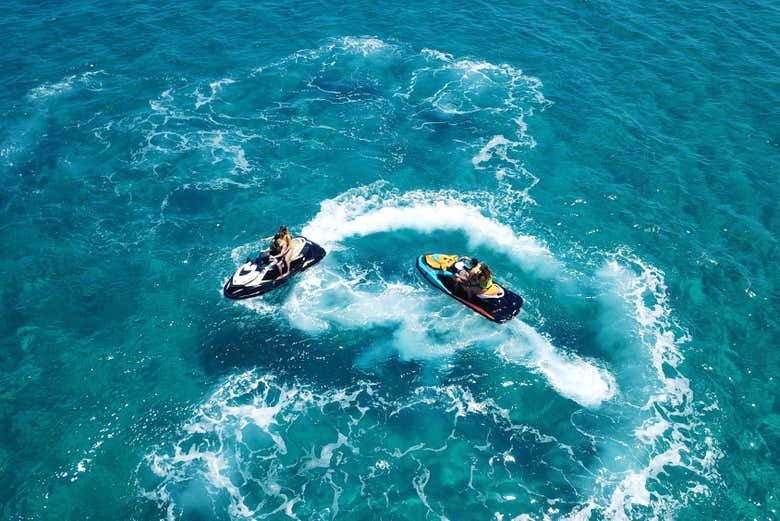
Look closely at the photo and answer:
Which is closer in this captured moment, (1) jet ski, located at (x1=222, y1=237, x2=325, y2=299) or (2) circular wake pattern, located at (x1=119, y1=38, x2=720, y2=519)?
(2) circular wake pattern, located at (x1=119, y1=38, x2=720, y2=519)

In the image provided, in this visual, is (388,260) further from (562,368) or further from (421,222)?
(562,368)

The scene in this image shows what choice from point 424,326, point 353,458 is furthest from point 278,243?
point 353,458

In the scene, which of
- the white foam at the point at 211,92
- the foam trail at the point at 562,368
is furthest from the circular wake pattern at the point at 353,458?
the white foam at the point at 211,92

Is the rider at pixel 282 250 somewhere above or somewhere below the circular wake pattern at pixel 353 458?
above

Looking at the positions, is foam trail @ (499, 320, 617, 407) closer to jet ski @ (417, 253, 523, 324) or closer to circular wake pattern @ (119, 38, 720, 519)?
circular wake pattern @ (119, 38, 720, 519)

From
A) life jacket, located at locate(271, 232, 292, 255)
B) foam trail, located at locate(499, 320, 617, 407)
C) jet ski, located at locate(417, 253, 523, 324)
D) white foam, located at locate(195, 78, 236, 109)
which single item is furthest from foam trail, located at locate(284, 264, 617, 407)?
white foam, located at locate(195, 78, 236, 109)

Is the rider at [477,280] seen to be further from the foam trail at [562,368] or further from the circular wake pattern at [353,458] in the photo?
the circular wake pattern at [353,458]
